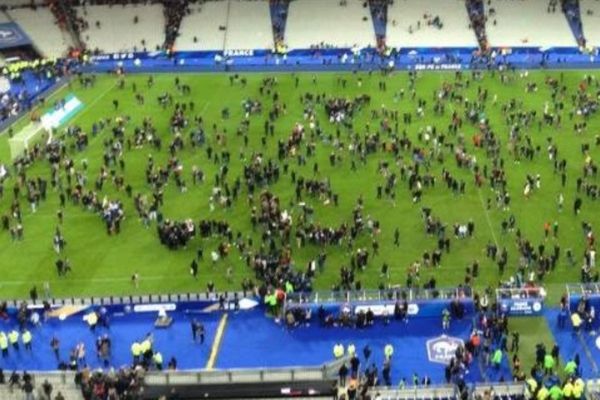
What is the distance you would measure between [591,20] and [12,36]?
47010mm

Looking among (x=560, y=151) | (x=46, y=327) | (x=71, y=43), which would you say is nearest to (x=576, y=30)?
(x=560, y=151)

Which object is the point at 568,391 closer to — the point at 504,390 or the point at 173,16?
the point at 504,390

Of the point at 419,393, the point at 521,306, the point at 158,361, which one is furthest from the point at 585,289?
the point at 158,361

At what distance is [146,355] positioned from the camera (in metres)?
29.9

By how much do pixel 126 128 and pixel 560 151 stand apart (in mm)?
25092

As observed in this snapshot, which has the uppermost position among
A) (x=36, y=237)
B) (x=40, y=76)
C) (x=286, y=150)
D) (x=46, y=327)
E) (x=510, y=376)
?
(x=40, y=76)

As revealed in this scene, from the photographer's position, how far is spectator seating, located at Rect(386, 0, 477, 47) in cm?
7088

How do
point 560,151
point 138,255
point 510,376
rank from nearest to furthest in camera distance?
point 510,376, point 138,255, point 560,151

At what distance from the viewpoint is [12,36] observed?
7275 centimetres

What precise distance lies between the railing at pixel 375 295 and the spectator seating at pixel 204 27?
138 feet

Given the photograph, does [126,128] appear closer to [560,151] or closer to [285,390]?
[560,151]

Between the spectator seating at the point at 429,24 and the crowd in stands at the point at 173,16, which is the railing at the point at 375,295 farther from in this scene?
the crowd in stands at the point at 173,16

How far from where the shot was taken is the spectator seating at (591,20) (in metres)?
69.9

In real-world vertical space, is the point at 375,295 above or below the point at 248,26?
below
